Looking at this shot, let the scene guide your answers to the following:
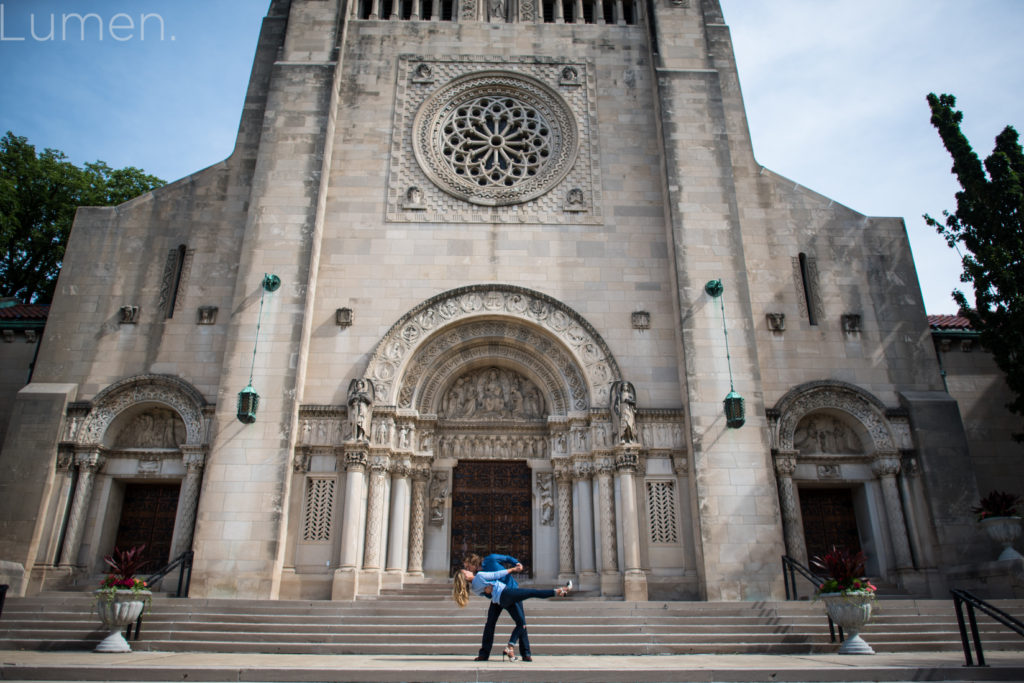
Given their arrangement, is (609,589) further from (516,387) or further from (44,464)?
(44,464)

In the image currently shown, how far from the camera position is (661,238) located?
51.5ft

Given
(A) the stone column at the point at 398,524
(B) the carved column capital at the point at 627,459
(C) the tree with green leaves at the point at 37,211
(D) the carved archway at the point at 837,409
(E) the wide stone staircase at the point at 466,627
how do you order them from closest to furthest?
(E) the wide stone staircase at the point at 466,627 → (B) the carved column capital at the point at 627,459 → (A) the stone column at the point at 398,524 → (D) the carved archway at the point at 837,409 → (C) the tree with green leaves at the point at 37,211

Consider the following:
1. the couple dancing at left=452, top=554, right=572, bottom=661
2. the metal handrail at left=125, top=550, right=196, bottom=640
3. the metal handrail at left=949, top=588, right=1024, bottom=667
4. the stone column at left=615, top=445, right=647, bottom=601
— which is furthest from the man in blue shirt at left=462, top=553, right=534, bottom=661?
the metal handrail at left=125, top=550, right=196, bottom=640

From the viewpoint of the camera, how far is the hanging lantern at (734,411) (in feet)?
43.0

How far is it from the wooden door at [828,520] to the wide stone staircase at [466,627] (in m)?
3.19

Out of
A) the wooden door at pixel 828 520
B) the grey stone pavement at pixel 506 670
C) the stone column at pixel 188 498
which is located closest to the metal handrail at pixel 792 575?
the wooden door at pixel 828 520

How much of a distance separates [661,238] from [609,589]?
7.80 meters

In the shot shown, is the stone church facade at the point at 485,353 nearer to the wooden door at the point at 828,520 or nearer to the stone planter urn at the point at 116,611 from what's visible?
the wooden door at the point at 828,520

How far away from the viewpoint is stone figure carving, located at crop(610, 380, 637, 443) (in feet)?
44.1

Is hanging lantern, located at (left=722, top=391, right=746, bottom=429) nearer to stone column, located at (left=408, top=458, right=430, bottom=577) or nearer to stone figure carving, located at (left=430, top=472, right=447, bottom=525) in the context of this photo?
stone figure carving, located at (left=430, top=472, right=447, bottom=525)

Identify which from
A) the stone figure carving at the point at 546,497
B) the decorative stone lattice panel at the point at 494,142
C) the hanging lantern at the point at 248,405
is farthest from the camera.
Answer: the decorative stone lattice panel at the point at 494,142

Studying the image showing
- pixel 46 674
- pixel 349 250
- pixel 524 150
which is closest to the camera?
pixel 46 674

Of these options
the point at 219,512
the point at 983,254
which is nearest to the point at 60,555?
the point at 219,512

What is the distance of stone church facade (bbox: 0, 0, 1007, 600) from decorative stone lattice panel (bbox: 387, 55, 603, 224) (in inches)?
3.1
